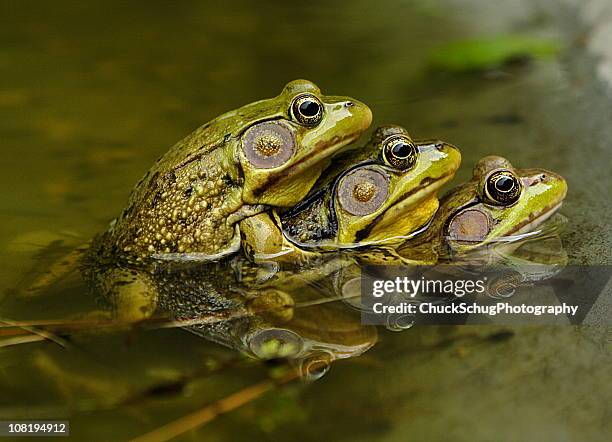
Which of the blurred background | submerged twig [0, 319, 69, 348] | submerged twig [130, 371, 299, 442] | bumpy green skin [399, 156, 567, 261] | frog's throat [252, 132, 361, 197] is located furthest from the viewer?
bumpy green skin [399, 156, 567, 261]

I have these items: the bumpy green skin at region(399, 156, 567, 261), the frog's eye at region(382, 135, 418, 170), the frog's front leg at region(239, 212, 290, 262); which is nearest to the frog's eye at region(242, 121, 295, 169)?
the frog's front leg at region(239, 212, 290, 262)

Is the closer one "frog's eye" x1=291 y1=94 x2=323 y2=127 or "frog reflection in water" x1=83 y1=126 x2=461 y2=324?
"frog's eye" x1=291 y1=94 x2=323 y2=127

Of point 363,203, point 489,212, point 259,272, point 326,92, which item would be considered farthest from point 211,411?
point 326,92

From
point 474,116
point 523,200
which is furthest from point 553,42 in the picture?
point 523,200

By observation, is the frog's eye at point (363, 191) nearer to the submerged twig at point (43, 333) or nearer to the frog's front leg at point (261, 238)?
the frog's front leg at point (261, 238)

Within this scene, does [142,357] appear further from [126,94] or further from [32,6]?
[32,6]

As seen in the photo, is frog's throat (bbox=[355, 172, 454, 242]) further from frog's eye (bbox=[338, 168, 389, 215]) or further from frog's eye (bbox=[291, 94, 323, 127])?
frog's eye (bbox=[291, 94, 323, 127])
